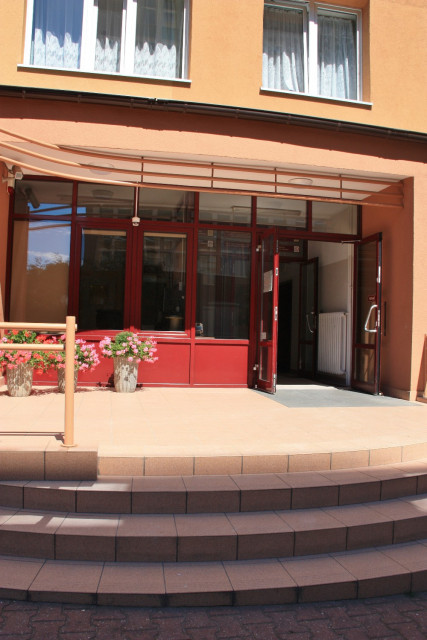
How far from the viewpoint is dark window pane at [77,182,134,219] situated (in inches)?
291

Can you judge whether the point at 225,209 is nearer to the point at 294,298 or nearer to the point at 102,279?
the point at 102,279

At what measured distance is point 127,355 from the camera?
263 inches

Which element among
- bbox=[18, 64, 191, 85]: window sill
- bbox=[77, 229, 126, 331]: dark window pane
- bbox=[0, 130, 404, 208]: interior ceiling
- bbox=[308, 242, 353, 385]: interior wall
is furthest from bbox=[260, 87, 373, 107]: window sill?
bbox=[77, 229, 126, 331]: dark window pane

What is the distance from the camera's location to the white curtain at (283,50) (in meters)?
7.17

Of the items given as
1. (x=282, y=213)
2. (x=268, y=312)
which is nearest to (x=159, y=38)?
(x=282, y=213)

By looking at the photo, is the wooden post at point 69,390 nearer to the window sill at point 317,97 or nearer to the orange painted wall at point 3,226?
the orange painted wall at point 3,226

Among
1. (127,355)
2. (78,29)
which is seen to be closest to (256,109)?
(78,29)

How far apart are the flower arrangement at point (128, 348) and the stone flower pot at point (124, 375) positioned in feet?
0.19

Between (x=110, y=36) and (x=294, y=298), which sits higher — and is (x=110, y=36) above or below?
above

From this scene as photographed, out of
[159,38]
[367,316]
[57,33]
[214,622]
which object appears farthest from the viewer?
[367,316]

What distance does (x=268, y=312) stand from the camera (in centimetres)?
734

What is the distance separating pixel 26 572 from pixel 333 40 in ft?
25.5

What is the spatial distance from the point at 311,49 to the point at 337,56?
45cm

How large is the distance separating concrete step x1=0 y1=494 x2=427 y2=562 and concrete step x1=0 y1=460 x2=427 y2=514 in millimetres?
55
